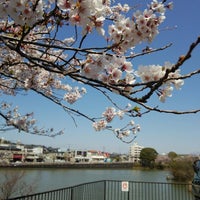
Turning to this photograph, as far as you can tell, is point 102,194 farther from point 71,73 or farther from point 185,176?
point 185,176

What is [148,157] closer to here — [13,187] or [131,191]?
[131,191]

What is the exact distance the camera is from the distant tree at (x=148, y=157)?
63394 mm

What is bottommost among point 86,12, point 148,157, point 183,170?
point 183,170

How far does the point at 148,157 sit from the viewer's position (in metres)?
66.8

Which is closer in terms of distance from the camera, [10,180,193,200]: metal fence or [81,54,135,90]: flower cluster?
[81,54,135,90]: flower cluster

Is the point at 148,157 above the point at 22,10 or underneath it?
above

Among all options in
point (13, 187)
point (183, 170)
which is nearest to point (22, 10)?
point (13, 187)

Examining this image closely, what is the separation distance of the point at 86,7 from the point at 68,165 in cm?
5989

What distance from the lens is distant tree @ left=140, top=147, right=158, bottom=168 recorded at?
208 ft

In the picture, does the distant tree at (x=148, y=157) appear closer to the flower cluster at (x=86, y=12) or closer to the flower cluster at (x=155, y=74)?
the flower cluster at (x=155, y=74)

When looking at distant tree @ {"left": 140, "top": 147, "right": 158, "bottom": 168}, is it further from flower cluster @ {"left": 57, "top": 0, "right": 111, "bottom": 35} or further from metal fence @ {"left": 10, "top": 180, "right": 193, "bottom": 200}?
flower cluster @ {"left": 57, "top": 0, "right": 111, "bottom": 35}

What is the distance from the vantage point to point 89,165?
62.0 metres

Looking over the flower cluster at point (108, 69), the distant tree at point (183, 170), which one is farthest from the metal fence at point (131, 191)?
the distant tree at point (183, 170)

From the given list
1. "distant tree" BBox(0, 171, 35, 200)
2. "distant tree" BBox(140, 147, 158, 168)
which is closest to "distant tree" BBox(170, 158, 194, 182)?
"distant tree" BBox(0, 171, 35, 200)
